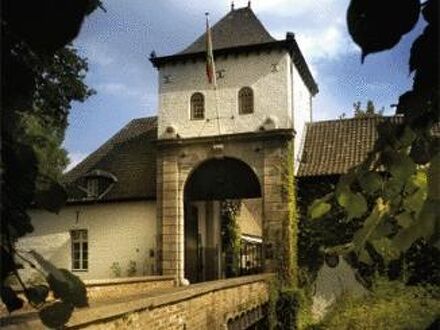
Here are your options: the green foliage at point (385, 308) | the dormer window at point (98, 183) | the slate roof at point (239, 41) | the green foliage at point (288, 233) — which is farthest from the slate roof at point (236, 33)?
the green foliage at point (385, 308)

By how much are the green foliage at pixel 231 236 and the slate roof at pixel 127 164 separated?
13.5 ft

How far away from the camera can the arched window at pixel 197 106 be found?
21.7 m

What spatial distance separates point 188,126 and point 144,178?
8.49 feet

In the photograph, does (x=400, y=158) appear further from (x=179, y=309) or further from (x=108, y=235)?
(x=108, y=235)

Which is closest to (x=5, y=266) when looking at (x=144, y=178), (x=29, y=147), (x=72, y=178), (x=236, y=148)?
(x=29, y=147)

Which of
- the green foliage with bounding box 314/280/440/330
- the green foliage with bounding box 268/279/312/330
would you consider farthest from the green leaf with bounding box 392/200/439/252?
the green foliage with bounding box 268/279/312/330

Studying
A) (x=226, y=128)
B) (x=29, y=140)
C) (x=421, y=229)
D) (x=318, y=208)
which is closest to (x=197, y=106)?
(x=226, y=128)

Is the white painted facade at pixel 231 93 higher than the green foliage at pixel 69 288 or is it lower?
higher

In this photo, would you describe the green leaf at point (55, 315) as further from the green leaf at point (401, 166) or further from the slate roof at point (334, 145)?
the slate roof at point (334, 145)

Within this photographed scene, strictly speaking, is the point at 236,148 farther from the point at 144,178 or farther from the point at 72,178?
the point at 72,178

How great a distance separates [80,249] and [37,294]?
22.2 m

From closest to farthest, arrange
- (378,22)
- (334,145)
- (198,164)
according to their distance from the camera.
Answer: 1. (378,22)
2. (198,164)
3. (334,145)

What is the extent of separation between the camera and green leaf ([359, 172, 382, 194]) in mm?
1223

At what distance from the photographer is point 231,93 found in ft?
70.0
